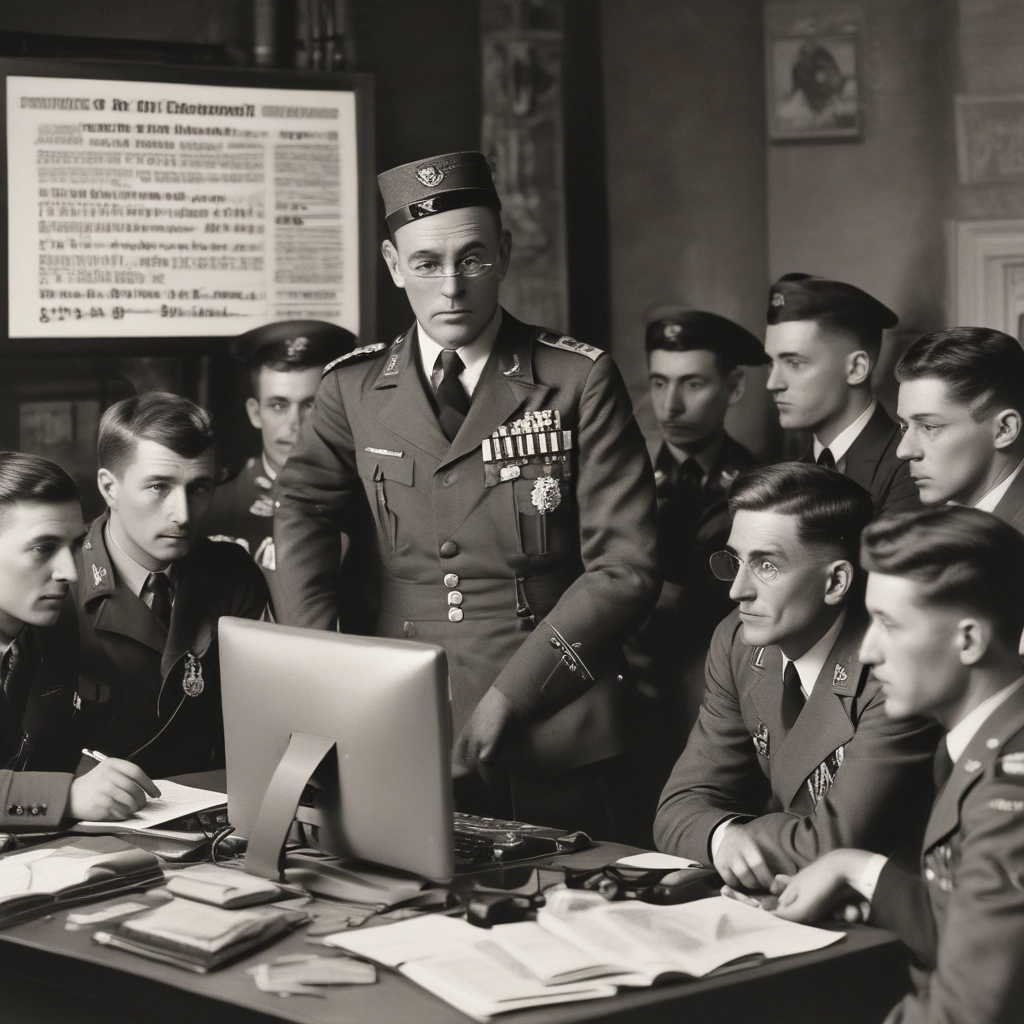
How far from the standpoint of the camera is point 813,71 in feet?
12.5

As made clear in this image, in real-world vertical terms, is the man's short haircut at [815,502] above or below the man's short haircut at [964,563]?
above

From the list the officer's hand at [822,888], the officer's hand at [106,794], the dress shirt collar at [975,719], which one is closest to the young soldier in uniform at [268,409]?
the officer's hand at [106,794]

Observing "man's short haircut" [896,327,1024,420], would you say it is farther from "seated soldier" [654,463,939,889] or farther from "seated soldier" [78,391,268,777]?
"seated soldier" [78,391,268,777]

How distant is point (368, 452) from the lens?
113 inches

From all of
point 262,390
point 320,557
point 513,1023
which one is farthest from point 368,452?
point 513,1023

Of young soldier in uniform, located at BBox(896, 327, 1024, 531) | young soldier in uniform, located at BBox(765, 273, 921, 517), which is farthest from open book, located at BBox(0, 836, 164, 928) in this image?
young soldier in uniform, located at BBox(765, 273, 921, 517)

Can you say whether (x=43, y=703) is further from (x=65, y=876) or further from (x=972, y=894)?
(x=972, y=894)

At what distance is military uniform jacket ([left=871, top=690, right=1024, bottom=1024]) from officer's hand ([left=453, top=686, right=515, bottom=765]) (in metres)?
0.83

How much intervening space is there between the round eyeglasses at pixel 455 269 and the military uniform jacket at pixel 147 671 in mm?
1000

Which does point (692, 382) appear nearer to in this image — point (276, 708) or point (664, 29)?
point (664, 29)

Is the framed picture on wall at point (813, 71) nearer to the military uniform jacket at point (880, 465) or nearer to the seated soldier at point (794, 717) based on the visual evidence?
the military uniform jacket at point (880, 465)

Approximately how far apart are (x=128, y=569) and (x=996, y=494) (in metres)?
1.88

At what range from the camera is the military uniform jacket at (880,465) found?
3.17 metres

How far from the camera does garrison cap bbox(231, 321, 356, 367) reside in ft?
12.1
